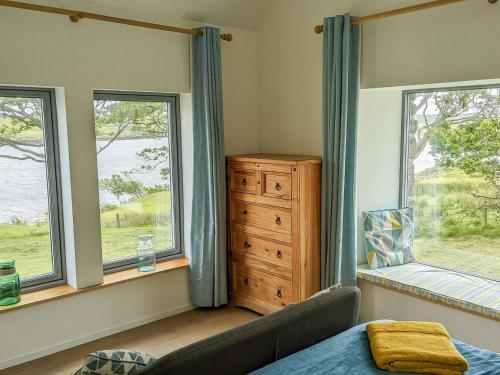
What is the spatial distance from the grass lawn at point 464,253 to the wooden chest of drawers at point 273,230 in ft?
2.80

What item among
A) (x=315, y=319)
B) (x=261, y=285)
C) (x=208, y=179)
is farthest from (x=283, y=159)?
(x=315, y=319)

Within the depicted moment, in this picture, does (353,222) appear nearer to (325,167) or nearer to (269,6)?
(325,167)

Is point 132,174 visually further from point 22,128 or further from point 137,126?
point 22,128

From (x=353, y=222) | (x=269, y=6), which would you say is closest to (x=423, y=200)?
(x=353, y=222)

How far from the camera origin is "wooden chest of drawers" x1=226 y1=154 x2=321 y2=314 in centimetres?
344

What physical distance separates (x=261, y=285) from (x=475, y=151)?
6.15 feet

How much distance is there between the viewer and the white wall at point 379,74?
286 cm

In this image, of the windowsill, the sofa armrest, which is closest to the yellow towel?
the sofa armrest

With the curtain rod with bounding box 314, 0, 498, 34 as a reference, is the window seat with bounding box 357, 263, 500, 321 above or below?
below

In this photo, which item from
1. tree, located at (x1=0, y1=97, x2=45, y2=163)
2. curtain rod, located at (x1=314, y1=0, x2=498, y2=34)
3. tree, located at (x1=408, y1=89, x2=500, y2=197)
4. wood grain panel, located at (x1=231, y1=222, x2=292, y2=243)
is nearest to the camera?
curtain rod, located at (x1=314, y1=0, x2=498, y2=34)

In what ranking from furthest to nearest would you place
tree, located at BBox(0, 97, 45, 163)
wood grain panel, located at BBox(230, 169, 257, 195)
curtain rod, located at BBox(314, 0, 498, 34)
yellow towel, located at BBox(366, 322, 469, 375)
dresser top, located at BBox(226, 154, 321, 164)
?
wood grain panel, located at BBox(230, 169, 257, 195), dresser top, located at BBox(226, 154, 321, 164), tree, located at BBox(0, 97, 45, 163), curtain rod, located at BBox(314, 0, 498, 34), yellow towel, located at BBox(366, 322, 469, 375)

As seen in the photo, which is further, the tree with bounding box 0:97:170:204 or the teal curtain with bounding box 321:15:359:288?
the teal curtain with bounding box 321:15:359:288

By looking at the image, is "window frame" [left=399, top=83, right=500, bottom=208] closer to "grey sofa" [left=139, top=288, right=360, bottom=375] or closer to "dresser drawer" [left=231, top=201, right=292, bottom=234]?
"dresser drawer" [left=231, top=201, right=292, bottom=234]

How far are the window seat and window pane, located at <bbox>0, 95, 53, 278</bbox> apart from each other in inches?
91.1
